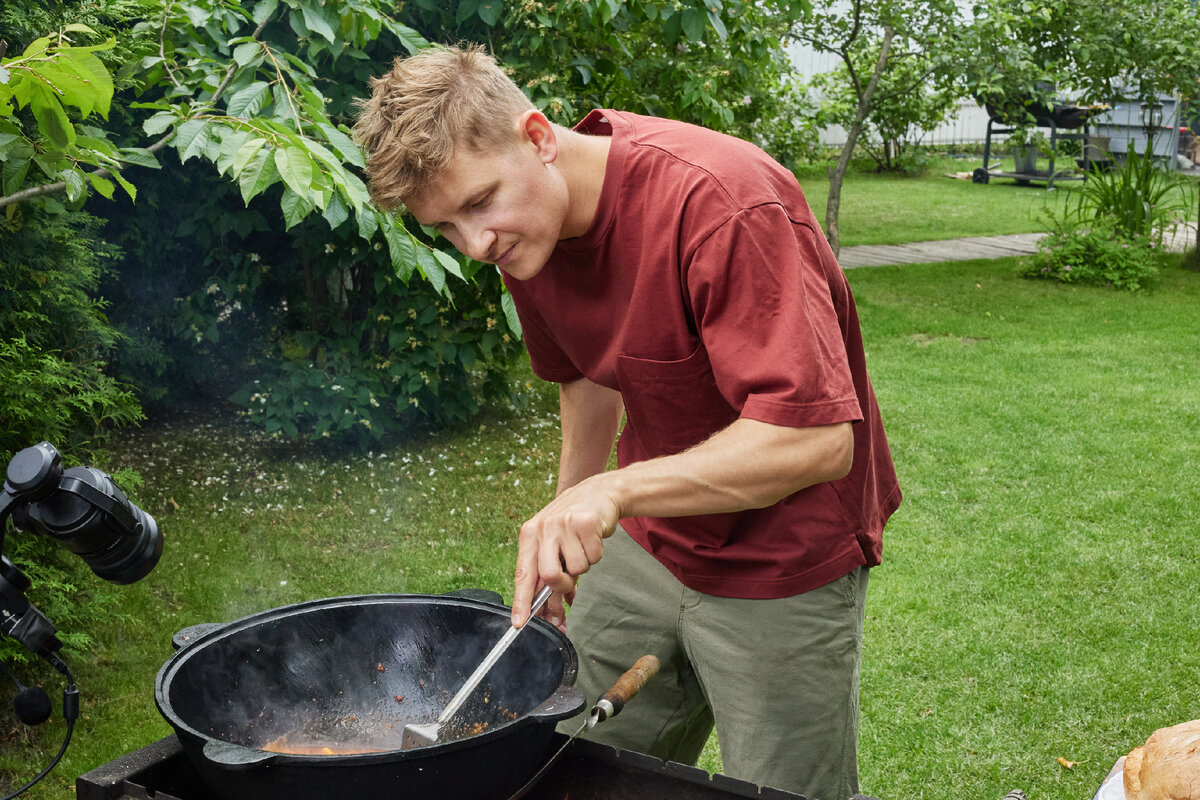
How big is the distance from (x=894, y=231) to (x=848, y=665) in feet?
36.7

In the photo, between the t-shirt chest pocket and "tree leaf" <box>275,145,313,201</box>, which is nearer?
the t-shirt chest pocket

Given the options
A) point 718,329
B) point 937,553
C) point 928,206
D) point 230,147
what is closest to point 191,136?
point 230,147

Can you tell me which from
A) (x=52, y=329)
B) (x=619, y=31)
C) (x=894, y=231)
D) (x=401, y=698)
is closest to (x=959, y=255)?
(x=894, y=231)

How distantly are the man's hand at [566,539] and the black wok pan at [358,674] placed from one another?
0.51 ft

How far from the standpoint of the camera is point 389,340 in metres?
5.50

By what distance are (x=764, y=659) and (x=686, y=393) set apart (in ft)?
1.66

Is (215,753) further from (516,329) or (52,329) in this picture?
(516,329)

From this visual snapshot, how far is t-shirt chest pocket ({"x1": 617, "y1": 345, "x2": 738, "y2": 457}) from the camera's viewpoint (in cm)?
176

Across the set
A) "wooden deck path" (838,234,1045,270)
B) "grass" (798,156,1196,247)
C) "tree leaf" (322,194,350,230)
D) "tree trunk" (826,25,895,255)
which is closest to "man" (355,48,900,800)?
"tree leaf" (322,194,350,230)

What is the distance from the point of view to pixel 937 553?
4.78m

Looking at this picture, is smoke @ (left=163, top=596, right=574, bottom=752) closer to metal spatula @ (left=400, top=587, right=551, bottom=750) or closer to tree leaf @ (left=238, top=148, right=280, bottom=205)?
metal spatula @ (left=400, top=587, right=551, bottom=750)

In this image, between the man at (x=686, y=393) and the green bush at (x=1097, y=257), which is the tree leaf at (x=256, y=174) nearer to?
the man at (x=686, y=393)

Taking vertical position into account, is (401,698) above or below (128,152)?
below

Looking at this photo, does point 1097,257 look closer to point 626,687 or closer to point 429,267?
point 429,267
